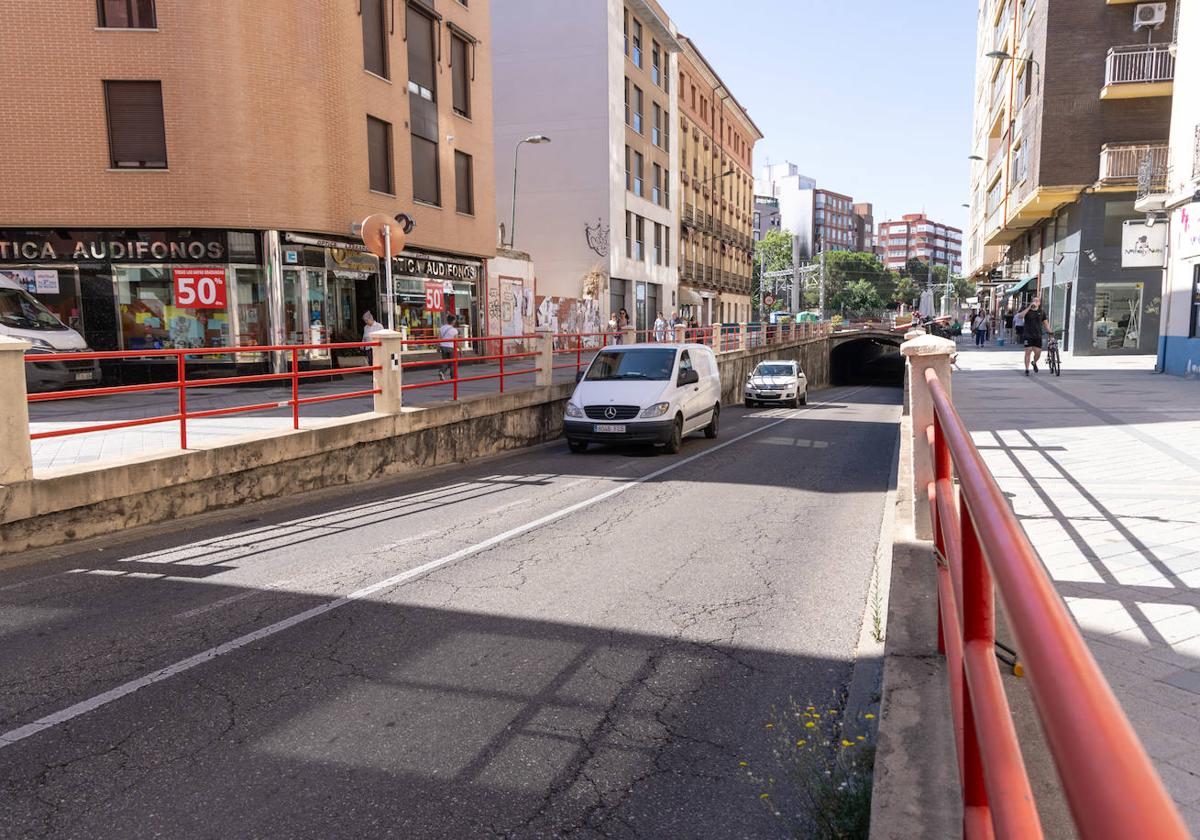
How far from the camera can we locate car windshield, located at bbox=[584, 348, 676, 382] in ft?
47.5

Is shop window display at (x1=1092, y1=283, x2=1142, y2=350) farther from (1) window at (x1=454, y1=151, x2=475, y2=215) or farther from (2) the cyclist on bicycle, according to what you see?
(1) window at (x1=454, y1=151, x2=475, y2=215)

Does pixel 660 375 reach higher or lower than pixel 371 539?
higher

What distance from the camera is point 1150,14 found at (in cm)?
2780

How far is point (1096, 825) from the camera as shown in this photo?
2.39ft

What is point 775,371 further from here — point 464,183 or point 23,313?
point 23,313

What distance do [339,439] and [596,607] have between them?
609cm

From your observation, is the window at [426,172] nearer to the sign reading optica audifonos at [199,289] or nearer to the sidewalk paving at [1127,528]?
the sign reading optica audifonos at [199,289]

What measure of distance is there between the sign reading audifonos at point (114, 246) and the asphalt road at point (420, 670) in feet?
38.9

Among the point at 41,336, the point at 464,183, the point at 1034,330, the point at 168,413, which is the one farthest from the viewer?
the point at 464,183

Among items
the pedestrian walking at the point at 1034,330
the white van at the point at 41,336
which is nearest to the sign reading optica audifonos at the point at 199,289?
the white van at the point at 41,336

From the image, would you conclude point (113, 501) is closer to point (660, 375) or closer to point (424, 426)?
point (424, 426)

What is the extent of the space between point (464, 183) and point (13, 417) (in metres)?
20.6

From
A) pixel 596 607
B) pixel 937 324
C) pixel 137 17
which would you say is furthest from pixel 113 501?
pixel 937 324

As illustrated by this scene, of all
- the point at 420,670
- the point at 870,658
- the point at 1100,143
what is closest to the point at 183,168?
the point at 420,670
